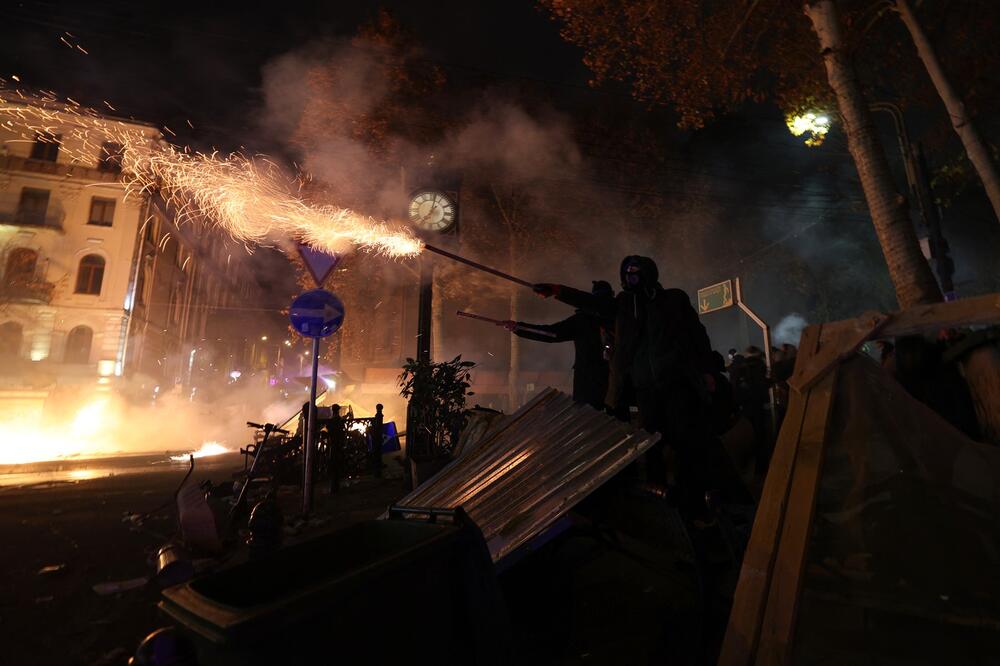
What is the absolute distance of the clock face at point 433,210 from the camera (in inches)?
327

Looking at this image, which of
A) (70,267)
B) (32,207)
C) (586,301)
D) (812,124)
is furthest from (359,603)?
(32,207)

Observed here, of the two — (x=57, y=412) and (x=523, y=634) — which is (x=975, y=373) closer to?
(x=523, y=634)

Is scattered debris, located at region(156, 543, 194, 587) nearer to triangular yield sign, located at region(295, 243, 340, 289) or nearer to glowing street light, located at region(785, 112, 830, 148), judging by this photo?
triangular yield sign, located at region(295, 243, 340, 289)

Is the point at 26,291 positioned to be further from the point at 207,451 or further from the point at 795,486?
the point at 795,486

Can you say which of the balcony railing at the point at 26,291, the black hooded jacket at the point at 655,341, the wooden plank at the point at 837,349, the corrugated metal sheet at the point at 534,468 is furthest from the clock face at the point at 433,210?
the balcony railing at the point at 26,291

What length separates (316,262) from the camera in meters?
5.76

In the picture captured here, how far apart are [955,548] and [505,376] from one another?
23.7 m

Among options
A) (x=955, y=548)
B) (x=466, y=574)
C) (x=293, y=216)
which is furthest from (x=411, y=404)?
(x=955, y=548)

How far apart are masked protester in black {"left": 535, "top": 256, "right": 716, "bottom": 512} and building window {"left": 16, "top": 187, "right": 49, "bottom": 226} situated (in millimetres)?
37541

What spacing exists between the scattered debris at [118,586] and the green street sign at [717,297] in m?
8.61

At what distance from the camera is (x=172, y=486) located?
8312 millimetres

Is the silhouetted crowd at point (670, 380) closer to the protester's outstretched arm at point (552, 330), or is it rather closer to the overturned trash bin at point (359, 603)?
the protester's outstretched arm at point (552, 330)

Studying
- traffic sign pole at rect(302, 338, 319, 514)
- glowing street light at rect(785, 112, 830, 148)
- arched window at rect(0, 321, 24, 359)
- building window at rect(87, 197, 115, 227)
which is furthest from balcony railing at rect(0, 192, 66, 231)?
glowing street light at rect(785, 112, 830, 148)

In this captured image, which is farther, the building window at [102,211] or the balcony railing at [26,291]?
the building window at [102,211]
